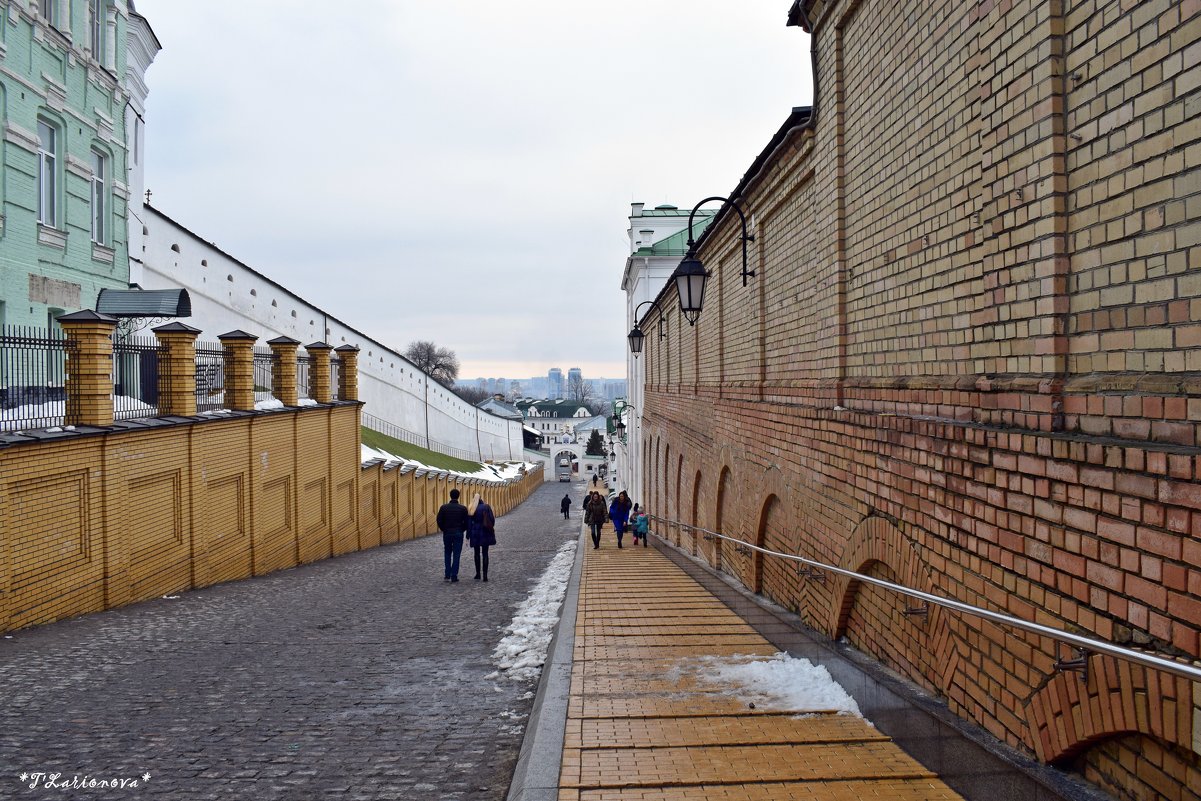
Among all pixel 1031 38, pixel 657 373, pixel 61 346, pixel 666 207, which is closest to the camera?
pixel 1031 38

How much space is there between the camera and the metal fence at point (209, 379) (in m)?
12.9

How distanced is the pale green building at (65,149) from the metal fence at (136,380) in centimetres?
541

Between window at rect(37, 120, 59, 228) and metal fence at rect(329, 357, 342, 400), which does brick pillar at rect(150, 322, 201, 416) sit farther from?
window at rect(37, 120, 59, 228)

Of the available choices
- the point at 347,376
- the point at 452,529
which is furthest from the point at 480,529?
the point at 347,376

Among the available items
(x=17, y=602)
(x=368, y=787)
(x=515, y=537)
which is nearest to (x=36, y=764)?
(x=368, y=787)

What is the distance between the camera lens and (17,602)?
27.0ft

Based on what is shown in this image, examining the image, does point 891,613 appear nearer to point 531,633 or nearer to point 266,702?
point 266,702

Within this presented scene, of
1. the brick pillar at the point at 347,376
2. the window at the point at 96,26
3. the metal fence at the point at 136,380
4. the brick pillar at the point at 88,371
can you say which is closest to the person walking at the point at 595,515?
the brick pillar at the point at 347,376

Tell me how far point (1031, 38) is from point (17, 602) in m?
9.58

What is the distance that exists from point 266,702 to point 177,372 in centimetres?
735

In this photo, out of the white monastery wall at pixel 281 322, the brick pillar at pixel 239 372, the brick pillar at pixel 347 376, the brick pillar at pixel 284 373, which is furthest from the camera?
the white monastery wall at pixel 281 322

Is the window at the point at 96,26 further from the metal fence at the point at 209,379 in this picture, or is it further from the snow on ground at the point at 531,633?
the snow on ground at the point at 531,633

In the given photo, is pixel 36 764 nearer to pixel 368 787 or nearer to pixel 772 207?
pixel 368 787

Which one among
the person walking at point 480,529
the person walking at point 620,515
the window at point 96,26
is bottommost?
the person walking at point 620,515
